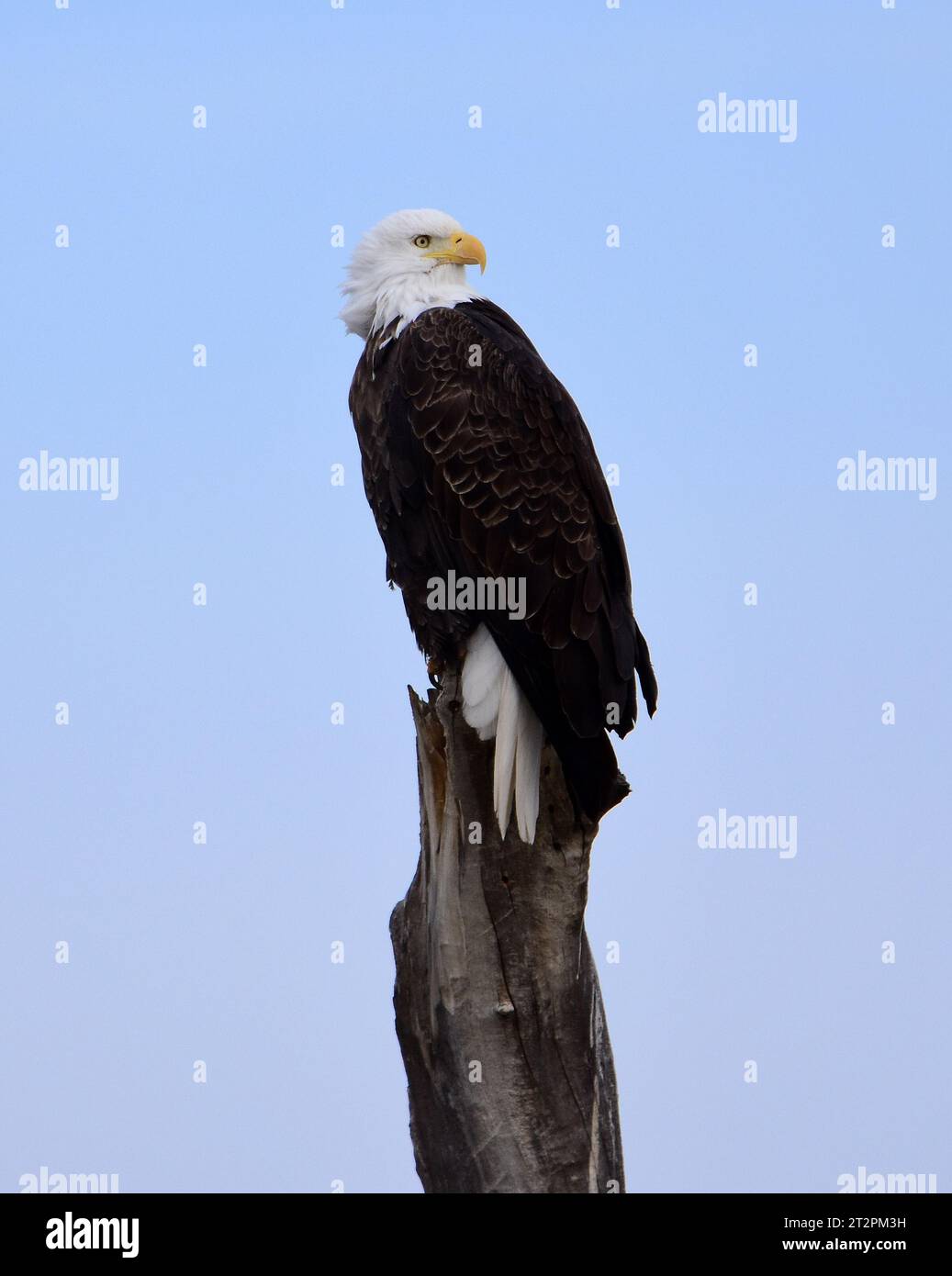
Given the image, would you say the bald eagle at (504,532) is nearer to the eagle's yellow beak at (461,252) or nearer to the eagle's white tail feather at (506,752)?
the eagle's white tail feather at (506,752)

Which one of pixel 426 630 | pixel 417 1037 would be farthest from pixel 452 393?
pixel 417 1037

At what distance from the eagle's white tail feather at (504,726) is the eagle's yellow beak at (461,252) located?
1.72 m

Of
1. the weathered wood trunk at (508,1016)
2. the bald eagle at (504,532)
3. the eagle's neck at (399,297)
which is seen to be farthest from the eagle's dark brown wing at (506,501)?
the weathered wood trunk at (508,1016)

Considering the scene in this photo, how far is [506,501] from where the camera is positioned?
621cm

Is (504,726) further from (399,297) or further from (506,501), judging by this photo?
(399,297)

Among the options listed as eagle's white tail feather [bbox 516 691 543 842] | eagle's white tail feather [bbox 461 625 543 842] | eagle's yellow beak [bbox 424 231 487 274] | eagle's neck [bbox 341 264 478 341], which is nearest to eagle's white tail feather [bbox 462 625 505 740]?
eagle's white tail feather [bbox 461 625 543 842]

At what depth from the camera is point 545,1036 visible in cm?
555

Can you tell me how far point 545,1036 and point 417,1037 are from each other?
0.47m

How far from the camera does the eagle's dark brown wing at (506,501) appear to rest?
19.8 feet

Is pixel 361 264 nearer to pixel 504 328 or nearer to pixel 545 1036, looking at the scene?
pixel 504 328

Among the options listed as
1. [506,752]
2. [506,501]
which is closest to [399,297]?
[506,501]

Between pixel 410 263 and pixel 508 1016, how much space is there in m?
3.23

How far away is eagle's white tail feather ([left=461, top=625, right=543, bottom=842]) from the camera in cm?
560

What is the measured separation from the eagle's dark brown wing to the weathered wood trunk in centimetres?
58
